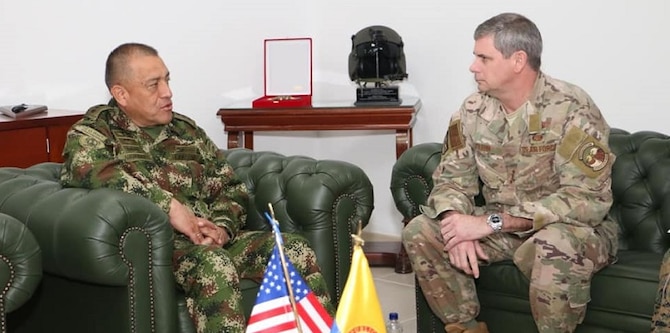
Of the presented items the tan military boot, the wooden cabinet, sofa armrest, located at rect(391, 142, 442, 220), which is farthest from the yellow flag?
the wooden cabinet

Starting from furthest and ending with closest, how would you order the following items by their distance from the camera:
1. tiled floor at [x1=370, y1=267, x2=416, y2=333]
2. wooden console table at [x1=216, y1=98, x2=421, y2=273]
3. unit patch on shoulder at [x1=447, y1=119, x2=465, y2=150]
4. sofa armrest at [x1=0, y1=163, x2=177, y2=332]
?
wooden console table at [x1=216, y1=98, x2=421, y2=273] → tiled floor at [x1=370, y1=267, x2=416, y2=333] → unit patch on shoulder at [x1=447, y1=119, x2=465, y2=150] → sofa armrest at [x1=0, y1=163, x2=177, y2=332]

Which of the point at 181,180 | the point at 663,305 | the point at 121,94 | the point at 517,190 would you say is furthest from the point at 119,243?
the point at 663,305

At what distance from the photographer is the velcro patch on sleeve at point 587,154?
3.53 meters

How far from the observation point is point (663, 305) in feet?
10.5

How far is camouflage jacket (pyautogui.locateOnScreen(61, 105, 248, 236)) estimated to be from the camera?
A: 341cm

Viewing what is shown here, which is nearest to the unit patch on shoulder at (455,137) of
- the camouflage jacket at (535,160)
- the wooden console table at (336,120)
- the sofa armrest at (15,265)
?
the camouflage jacket at (535,160)

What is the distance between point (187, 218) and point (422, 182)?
969 mm

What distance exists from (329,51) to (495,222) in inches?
101

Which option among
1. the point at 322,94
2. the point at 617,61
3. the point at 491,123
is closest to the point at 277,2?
the point at 322,94

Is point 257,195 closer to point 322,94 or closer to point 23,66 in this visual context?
point 23,66

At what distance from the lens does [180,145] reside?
12.2 ft

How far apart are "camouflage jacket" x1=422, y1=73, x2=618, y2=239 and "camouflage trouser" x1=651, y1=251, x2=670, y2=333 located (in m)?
0.34

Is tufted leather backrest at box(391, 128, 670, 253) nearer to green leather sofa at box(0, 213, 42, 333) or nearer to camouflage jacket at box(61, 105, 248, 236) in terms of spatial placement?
camouflage jacket at box(61, 105, 248, 236)

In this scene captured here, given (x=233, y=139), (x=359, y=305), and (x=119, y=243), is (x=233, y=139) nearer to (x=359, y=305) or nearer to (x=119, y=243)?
(x=119, y=243)
